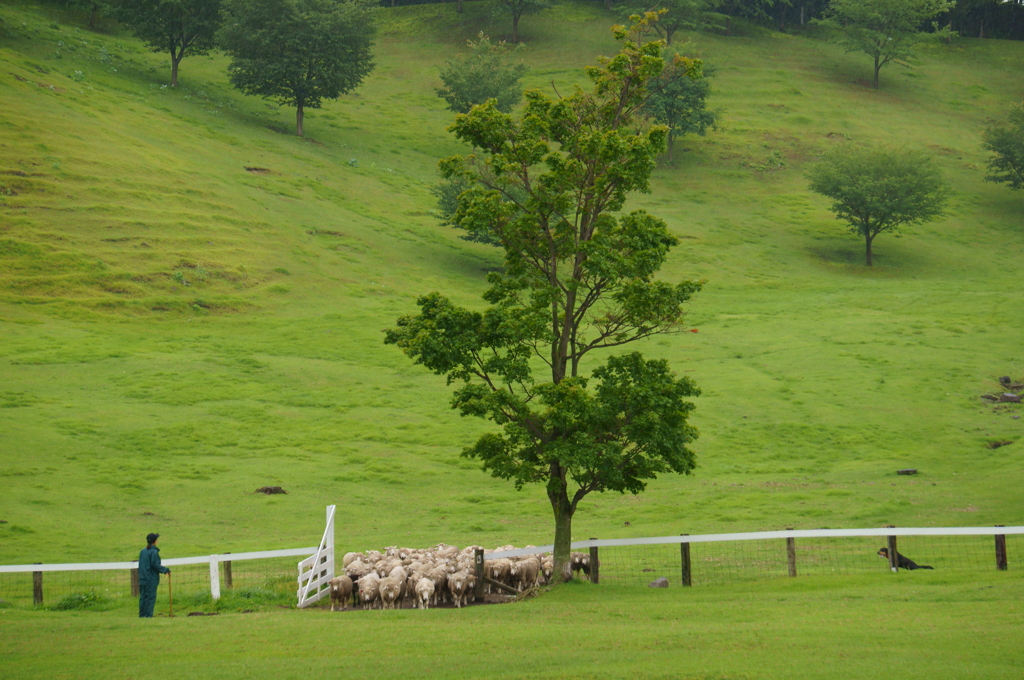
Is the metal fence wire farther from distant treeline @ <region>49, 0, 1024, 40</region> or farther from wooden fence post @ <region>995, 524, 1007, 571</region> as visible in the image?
distant treeline @ <region>49, 0, 1024, 40</region>

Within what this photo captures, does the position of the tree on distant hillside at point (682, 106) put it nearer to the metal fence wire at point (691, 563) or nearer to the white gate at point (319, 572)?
the metal fence wire at point (691, 563)

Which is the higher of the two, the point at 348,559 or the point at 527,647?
the point at 527,647

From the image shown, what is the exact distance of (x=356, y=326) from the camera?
52688 mm

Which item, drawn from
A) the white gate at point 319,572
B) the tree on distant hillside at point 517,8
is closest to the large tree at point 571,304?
the white gate at point 319,572

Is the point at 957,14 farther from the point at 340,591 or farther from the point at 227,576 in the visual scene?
the point at 227,576

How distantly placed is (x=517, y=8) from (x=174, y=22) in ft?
159

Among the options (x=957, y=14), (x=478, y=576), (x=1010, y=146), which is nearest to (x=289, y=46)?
(x=1010, y=146)

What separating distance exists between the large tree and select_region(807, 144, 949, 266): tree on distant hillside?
184 feet

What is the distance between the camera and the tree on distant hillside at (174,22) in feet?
268

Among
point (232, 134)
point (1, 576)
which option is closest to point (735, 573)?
point (1, 576)

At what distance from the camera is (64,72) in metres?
76.1

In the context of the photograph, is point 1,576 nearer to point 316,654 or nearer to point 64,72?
point 316,654

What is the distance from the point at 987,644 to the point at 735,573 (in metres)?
9.80

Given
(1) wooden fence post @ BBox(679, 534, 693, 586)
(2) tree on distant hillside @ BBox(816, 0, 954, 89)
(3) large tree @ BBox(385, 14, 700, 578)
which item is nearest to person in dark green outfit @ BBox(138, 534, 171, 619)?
(3) large tree @ BBox(385, 14, 700, 578)
